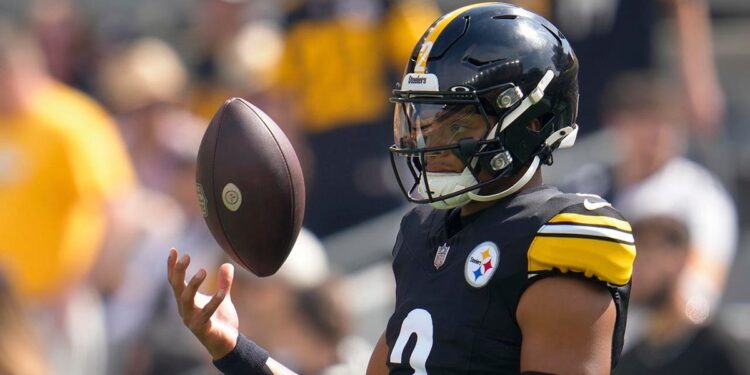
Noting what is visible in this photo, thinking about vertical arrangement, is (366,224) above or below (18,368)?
below

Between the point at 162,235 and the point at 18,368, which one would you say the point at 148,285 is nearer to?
the point at 162,235

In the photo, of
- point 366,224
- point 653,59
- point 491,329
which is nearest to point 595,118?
point 653,59

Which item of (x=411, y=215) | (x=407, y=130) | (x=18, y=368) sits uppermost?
(x=407, y=130)

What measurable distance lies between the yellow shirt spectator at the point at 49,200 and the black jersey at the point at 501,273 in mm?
4290

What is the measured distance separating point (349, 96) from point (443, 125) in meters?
4.08

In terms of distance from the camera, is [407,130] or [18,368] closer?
[407,130]

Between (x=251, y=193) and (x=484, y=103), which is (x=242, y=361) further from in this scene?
(x=484, y=103)

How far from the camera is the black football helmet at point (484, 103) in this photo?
2885mm

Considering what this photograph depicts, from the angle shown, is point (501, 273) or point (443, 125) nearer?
point (501, 273)

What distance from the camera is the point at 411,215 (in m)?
3.19

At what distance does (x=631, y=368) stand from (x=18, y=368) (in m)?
2.44

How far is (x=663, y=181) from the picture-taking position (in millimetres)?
5984

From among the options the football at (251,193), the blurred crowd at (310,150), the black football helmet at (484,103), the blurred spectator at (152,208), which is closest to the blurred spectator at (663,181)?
the blurred crowd at (310,150)

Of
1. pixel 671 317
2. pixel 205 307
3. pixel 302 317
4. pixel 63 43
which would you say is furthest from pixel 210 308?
pixel 63 43
